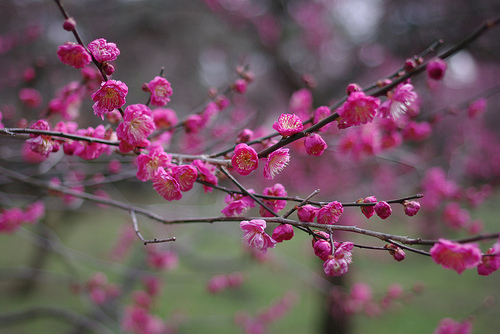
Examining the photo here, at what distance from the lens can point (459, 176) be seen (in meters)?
3.37

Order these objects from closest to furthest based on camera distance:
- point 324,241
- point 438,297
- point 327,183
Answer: point 324,241 < point 327,183 < point 438,297

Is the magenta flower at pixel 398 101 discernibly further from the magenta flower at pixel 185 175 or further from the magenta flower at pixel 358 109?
the magenta flower at pixel 185 175

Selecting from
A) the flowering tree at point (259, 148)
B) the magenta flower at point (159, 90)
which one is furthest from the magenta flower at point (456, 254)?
the magenta flower at point (159, 90)

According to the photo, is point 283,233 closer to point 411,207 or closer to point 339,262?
point 339,262

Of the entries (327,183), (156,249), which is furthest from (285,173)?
(156,249)

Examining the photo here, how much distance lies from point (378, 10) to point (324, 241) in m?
4.38

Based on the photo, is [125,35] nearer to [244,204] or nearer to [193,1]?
[193,1]

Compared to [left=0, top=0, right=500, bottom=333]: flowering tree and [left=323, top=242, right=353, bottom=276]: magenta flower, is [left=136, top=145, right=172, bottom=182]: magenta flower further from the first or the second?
[left=323, top=242, right=353, bottom=276]: magenta flower

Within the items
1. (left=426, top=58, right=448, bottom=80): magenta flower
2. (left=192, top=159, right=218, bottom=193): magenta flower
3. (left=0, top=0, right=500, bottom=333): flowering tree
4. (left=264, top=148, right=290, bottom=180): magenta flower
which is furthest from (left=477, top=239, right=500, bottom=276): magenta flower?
(left=192, top=159, right=218, bottom=193): magenta flower

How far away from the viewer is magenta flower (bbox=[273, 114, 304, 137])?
0.78m

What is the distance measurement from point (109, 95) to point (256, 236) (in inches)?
19.4

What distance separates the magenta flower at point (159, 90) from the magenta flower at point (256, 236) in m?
0.43

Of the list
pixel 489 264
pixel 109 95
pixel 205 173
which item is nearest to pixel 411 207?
pixel 489 264

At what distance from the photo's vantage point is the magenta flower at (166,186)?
811 millimetres
